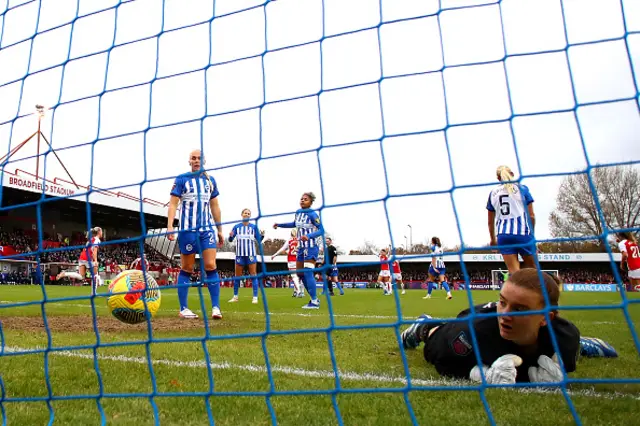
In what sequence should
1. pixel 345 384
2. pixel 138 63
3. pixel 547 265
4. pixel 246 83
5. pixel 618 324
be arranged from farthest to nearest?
pixel 547 265 < pixel 618 324 < pixel 138 63 < pixel 246 83 < pixel 345 384

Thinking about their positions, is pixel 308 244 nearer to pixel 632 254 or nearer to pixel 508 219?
pixel 508 219

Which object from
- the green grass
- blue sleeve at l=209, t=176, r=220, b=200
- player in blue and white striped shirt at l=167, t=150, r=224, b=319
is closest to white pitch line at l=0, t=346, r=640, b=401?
the green grass

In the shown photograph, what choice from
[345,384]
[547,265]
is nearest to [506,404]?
[345,384]

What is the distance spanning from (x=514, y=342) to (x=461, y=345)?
257 millimetres

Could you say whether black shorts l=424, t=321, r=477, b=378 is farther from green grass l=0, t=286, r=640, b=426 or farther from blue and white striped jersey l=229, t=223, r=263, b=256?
blue and white striped jersey l=229, t=223, r=263, b=256

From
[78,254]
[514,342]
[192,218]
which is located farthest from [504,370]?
[78,254]

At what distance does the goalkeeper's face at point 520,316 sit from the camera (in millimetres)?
2213

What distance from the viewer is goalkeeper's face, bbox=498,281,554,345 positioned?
2.21 metres

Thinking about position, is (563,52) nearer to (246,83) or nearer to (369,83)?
(369,83)

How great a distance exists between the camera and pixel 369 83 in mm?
2230

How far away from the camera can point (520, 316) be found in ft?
7.51

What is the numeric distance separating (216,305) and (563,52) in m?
4.30

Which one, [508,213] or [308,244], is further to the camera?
[308,244]

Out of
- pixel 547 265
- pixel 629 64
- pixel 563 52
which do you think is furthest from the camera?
pixel 547 265
